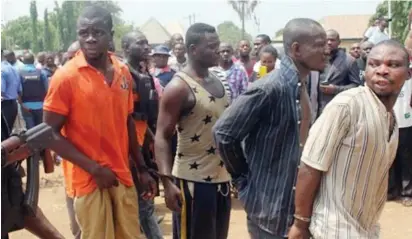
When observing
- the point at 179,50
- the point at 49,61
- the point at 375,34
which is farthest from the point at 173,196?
the point at 375,34

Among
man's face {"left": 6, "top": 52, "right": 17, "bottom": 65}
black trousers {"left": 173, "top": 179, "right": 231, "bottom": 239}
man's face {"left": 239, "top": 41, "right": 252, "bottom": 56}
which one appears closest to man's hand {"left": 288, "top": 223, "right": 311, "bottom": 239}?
black trousers {"left": 173, "top": 179, "right": 231, "bottom": 239}

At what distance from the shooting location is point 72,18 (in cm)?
5322

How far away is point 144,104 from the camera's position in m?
4.72

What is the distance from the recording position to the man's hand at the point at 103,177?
347cm

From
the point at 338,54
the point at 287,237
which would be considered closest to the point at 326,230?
the point at 287,237

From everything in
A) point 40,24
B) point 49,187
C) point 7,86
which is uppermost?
point 7,86

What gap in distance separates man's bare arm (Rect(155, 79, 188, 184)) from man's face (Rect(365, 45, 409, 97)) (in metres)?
1.30

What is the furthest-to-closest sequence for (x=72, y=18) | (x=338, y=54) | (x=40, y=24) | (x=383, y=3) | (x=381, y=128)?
(x=40, y=24) → (x=72, y=18) → (x=383, y=3) → (x=338, y=54) → (x=381, y=128)

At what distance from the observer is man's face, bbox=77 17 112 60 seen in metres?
3.53

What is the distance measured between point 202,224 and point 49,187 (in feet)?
17.1

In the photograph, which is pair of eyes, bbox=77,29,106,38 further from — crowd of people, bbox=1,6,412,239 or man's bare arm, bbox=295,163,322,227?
man's bare arm, bbox=295,163,322,227

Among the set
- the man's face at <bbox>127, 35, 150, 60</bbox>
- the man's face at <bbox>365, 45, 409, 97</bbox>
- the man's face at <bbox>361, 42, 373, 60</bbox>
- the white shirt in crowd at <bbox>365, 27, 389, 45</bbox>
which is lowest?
the white shirt in crowd at <bbox>365, 27, 389, 45</bbox>

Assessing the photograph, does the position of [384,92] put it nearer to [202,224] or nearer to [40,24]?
[202,224]

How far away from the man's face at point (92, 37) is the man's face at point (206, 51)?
58 cm
